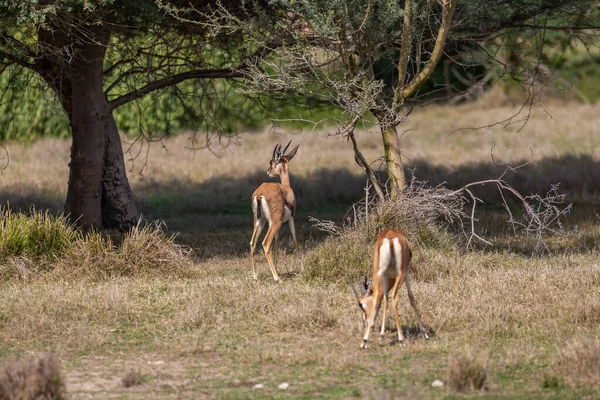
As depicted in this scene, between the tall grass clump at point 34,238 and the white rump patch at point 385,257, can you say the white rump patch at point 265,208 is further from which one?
the white rump patch at point 385,257

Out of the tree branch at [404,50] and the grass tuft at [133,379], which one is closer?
the grass tuft at [133,379]

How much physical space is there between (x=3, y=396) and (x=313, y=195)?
43.9 feet

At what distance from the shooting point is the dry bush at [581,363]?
23.7 feet

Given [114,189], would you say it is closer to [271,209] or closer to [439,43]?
[271,209]

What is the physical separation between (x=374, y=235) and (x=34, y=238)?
4.25m

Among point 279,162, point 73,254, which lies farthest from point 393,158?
point 73,254

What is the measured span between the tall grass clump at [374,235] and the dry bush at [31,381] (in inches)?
194

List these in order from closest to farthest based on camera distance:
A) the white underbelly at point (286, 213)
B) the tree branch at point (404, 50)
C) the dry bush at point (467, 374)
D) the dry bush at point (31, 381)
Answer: the dry bush at point (31, 381) < the dry bush at point (467, 374) < the white underbelly at point (286, 213) < the tree branch at point (404, 50)

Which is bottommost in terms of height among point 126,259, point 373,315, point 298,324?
point 298,324

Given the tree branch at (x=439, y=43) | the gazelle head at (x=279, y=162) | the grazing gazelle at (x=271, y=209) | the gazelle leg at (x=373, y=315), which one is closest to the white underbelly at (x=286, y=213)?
the grazing gazelle at (x=271, y=209)

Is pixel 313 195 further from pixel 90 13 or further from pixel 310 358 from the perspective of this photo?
pixel 310 358

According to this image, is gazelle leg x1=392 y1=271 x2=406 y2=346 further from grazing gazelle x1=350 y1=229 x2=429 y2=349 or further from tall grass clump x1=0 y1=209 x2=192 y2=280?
tall grass clump x1=0 y1=209 x2=192 y2=280

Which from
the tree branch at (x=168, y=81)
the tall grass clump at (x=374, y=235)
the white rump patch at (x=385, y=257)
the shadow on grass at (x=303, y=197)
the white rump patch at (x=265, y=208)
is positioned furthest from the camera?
the shadow on grass at (x=303, y=197)

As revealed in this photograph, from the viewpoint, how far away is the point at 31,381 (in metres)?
6.52
